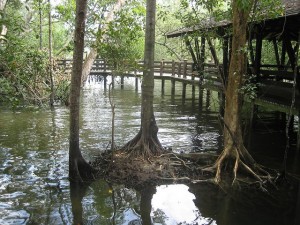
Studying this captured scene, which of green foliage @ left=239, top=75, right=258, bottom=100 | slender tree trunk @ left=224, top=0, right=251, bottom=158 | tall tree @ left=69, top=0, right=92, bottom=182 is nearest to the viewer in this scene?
tall tree @ left=69, top=0, right=92, bottom=182

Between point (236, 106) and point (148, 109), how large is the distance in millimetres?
2126

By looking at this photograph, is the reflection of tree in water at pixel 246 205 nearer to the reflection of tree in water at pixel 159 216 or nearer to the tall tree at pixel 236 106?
the tall tree at pixel 236 106

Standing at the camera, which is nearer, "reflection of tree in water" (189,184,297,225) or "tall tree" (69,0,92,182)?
"reflection of tree in water" (189,184,297,225)

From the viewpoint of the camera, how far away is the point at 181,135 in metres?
12.4

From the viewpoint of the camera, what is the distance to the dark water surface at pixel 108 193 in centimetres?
624

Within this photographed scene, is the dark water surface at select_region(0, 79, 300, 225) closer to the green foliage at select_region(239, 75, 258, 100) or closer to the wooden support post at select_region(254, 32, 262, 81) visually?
the green foliage at select_region(239, 75, 258, 100)

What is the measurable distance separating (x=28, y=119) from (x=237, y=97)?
9570 mm

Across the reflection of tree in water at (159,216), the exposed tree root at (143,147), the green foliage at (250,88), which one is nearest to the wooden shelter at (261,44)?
the green foliage at (250,88)

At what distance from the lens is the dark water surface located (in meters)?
6.24

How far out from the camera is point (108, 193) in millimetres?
7238

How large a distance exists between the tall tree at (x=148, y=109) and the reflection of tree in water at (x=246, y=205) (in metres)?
1.49

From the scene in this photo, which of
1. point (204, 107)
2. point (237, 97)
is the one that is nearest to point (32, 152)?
point (237, 97)

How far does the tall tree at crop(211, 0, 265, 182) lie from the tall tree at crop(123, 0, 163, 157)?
1670 millimetres

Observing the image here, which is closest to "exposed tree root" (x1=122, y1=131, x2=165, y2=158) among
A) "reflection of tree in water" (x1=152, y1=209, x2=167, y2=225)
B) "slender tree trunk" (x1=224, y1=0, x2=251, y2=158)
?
"slender tree trunk" (x1=224, y1=0, x2=251, y2=158)
